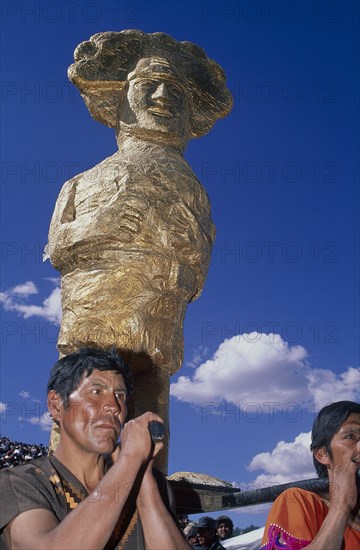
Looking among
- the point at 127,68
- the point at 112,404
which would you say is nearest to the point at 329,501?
the point at 112,404

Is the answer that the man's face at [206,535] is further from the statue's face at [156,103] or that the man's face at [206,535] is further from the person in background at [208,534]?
the statue's face at [156,103]

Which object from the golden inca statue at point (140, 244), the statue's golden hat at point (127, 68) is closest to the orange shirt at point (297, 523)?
the golden inca statue at point (140, 244)

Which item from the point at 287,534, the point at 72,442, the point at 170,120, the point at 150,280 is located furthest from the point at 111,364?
the point at 170,120

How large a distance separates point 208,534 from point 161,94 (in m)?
2.77

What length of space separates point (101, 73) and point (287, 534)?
141 inches

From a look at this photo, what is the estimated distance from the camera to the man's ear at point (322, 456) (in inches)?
78.1

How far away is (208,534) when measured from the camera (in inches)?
153

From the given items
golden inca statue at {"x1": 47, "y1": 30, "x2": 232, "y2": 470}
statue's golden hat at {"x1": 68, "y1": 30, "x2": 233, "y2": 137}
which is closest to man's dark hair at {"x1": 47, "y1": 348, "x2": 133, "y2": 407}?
golden inca statue at {"x1": 47, "y1": 30, "x2": 232, "y2": 470}

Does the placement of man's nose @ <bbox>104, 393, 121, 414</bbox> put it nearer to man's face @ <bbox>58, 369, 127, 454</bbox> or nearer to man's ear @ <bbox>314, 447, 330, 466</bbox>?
man's face @ <bbox>58, 369, 127, 454</bbox>

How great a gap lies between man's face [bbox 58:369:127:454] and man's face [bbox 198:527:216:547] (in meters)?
2.30

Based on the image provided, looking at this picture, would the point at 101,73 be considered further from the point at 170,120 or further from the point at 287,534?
the point at 287,534

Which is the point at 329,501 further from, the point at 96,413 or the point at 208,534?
the point at 208,534

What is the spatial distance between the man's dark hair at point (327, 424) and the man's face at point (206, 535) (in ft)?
6.65

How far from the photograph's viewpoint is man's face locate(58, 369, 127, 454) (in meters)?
1.79
